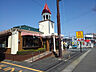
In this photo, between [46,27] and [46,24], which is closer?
[46,27]

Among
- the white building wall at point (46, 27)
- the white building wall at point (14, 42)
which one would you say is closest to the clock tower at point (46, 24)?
the white building wall at point (46, 27)

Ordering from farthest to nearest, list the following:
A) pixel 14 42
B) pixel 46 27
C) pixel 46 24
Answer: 1. pixel 46 24
2. pixel 46 27
3. pixel 14 42

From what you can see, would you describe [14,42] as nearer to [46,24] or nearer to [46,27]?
[46,27]

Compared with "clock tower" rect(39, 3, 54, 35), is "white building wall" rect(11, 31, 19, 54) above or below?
below

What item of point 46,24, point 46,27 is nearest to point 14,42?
point 46,27

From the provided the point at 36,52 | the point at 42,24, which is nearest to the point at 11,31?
the point at 36,52

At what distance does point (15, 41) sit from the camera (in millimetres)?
15164

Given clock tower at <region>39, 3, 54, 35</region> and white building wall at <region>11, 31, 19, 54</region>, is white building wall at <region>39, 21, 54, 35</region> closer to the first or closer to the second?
clock tower at <region>39, 3, 54, 35</region>

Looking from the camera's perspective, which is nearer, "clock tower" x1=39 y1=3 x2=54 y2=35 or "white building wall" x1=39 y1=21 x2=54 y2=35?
"white building wall" x1=39 y1=21 x2=54 y2=35

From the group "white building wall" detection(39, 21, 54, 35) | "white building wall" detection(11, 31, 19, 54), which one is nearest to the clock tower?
"white building wall" detection(39, 21, 54, 35)

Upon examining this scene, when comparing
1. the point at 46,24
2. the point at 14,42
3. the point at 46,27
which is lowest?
the point at 14,42

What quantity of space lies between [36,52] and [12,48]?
4.33 meters

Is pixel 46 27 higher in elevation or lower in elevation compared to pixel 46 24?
lower

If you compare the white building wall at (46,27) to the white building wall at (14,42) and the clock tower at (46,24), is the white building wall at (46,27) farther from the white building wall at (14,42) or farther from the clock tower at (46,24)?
the white building wall at (14,42)
